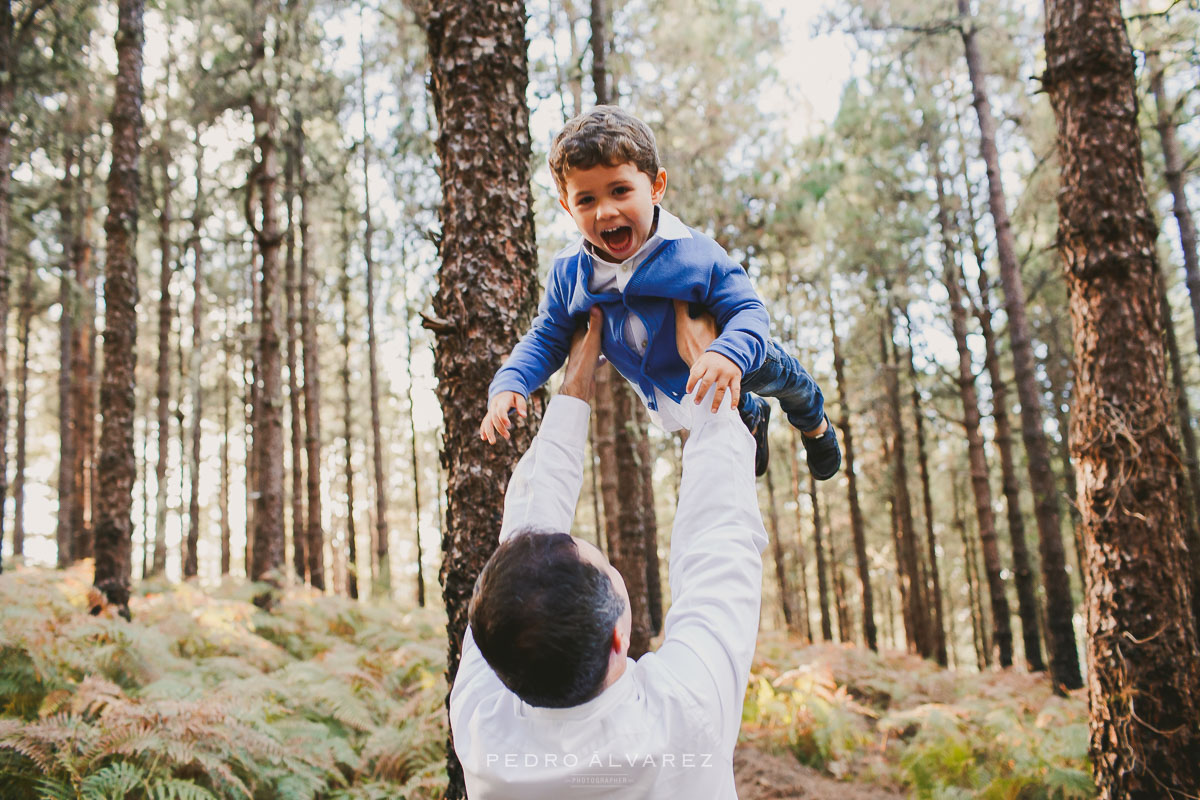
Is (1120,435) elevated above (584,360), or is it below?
below

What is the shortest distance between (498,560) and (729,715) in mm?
615

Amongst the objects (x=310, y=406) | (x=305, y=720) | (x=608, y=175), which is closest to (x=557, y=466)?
(x=608, y=175)

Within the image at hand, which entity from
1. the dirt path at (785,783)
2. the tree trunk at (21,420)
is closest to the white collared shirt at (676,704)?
the dirt path at (785,783)

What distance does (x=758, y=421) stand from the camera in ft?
7.69

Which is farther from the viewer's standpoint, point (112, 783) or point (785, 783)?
point (785, 783)

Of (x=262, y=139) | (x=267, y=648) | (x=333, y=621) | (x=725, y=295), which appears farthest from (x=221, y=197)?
(x=725, y=295)

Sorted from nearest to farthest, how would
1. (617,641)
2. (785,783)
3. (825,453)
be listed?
(617,641)
(825,453)
(785,783)

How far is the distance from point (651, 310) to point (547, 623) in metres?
1.01

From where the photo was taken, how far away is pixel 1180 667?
14.1 feet

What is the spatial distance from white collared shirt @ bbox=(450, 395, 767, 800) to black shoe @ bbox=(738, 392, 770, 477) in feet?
1.76

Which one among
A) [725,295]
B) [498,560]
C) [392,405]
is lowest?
[498,560]

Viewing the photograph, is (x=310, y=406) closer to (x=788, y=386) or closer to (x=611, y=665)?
(x=788, y=386)

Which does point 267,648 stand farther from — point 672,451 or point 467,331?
point 672,451

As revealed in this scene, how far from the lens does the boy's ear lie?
212 cm
